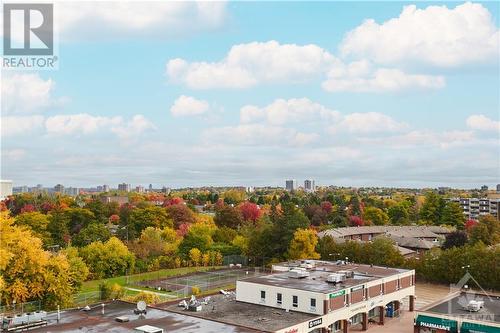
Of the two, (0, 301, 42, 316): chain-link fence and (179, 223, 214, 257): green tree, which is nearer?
(0, 301, 42, 316): chain-link fence

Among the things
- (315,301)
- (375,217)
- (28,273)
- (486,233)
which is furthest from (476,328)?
(375,217)

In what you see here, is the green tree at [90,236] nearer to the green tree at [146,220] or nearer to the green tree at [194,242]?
the green tree at [146,220]

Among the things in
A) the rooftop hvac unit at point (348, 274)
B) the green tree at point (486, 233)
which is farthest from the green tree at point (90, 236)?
the green tree at point (486, 233)

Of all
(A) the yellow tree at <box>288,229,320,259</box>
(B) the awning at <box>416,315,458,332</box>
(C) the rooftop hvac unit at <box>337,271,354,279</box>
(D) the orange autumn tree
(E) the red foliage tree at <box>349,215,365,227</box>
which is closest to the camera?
(B) the awning at <box>416,315,458,332</box>

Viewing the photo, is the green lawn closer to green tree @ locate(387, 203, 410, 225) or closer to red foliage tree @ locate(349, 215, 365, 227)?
red foliage tree @ locate(349, 215, 365, 227)

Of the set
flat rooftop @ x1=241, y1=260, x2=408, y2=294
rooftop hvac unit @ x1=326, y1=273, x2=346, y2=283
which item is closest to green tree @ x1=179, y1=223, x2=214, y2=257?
flat rooftop @ x1=241, y1=260, x2=408, y2=294

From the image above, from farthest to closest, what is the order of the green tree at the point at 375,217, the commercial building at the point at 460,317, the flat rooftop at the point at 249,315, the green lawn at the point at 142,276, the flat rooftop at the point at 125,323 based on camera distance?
1. the green tree at the point at 375,217
2. the green lawn at the point at 142,276
3. the commercial building at the point at 460,317
4. the flat rooftop at the point at 249,315
5. the flat rooftop at the point at 125,323

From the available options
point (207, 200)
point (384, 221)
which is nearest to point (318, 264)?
point (384, 221)

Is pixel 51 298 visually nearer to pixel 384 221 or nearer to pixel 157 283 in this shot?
pixel 157 283
